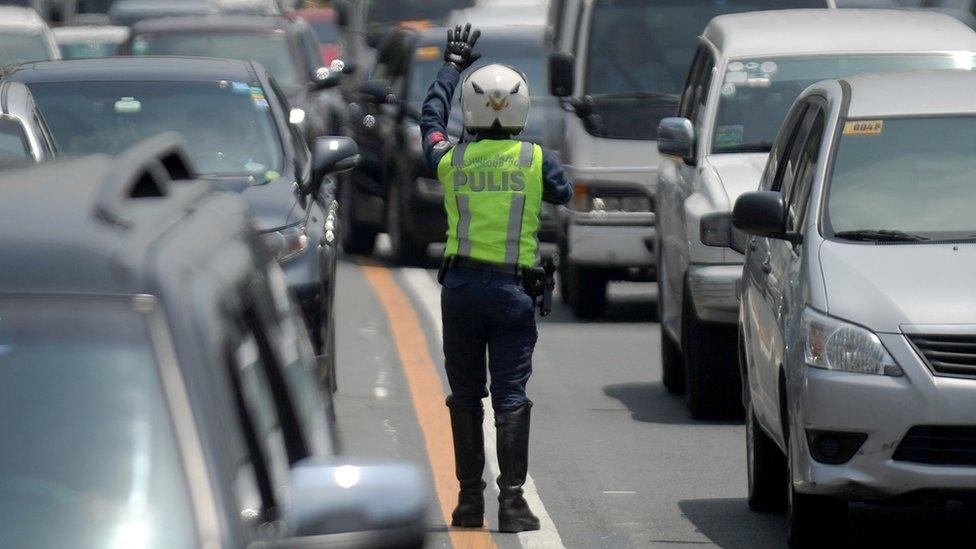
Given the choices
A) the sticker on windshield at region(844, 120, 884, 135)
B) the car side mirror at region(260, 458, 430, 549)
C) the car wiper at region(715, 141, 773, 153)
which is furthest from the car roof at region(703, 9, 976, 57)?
the car side mirror at region(260, 458, 430, 549)

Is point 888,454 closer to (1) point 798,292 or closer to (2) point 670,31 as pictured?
(1) point 798,292

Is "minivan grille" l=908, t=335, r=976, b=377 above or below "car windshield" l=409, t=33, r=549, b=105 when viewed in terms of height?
above

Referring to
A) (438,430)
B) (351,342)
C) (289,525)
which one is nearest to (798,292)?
(438,430)

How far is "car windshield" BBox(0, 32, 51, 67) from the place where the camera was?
21.0 metres

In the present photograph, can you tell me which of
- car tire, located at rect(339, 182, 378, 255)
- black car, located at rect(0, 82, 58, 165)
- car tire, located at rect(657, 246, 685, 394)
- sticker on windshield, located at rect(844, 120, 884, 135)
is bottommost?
car tire, located at rect(339, 182, 378, 255)

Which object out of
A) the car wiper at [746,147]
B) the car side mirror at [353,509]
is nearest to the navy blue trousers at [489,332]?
the car wiper at [746,147]

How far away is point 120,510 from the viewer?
312 centimetres

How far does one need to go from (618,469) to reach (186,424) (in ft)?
21.1

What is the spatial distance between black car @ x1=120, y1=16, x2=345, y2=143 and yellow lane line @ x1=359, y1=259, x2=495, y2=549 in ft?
8.83

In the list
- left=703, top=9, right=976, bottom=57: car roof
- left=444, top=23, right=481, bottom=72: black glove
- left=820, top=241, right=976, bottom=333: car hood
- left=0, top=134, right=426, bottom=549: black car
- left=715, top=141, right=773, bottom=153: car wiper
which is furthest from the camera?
left=703, top=9, right=976, bottom=57: car roof

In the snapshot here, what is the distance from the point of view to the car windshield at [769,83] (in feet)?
37.9

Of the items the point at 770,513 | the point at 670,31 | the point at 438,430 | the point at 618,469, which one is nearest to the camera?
the point at 770,513

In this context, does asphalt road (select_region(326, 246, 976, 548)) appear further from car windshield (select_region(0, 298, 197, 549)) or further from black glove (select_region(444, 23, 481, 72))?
car windshield (select_region(0, 298, 197, 549))

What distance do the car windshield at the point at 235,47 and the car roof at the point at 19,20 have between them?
161cm
